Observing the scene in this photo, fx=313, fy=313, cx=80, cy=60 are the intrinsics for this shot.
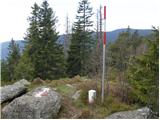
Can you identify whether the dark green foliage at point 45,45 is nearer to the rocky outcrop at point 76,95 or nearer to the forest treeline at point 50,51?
the forest treeline at point 50,51

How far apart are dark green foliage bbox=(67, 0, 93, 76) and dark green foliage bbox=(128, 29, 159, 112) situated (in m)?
17.9

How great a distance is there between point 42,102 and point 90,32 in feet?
73.8

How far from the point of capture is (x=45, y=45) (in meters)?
23.4

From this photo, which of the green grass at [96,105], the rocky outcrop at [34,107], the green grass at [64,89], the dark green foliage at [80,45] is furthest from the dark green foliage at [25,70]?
the rocky outcrop at [34,107]

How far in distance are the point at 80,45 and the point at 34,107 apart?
802 inches

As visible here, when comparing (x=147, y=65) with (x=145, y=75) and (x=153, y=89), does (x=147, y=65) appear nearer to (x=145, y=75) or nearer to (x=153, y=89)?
(x=145, y=75)

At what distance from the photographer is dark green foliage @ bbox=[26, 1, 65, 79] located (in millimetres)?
22786

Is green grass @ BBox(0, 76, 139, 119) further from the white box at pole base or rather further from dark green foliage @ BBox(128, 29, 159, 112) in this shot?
dark green foliage @ BBox(128, 29, 159, 112)

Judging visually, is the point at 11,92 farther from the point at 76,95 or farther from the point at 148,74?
the point at 148,74

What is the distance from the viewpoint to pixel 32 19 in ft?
78.0

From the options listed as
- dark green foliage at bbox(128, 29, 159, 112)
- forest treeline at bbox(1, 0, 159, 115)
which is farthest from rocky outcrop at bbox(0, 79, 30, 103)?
forest treeline at bbox(1, 0, 159, 115)

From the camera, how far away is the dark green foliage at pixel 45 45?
2279cm

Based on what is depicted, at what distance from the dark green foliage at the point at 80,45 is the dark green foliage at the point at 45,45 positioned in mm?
1387

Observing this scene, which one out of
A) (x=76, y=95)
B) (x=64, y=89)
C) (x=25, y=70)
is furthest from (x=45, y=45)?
(x=76, y=95)
